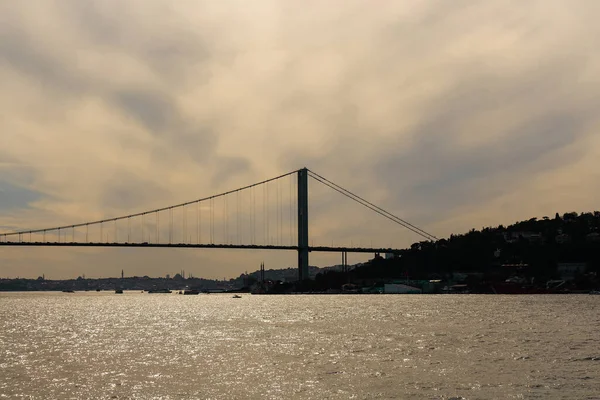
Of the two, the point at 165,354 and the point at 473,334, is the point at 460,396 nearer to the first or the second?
the point at 165,354

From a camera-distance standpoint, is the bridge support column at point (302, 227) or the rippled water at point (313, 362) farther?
the bridge support column at point (302, 227)

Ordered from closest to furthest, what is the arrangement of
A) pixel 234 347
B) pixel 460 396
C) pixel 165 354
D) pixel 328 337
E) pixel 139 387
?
pixel 460 396
pixel 139 387
pixel 165 354
pixel 234 347
pixel 328 337

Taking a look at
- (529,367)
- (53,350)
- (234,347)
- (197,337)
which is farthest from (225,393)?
(197,337)

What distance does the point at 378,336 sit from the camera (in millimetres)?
53812

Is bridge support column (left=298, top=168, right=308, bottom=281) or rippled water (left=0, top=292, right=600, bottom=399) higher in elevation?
bridge support column (left=298, top=168, right=308, bottom=281)

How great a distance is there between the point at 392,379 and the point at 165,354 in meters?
17.3

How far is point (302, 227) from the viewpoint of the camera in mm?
166875

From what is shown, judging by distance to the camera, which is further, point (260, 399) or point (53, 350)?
point (53, 350)

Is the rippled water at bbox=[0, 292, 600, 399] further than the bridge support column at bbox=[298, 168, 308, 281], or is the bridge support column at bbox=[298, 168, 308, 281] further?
the bridge support column at bbox=[298, 168, 308, 281]

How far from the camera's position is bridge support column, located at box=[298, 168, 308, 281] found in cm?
16438

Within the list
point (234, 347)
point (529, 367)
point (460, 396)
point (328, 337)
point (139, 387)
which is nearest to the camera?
point (460, 396)

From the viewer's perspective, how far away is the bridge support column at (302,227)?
164375 mm

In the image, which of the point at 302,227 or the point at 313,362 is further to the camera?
the point at 302,227

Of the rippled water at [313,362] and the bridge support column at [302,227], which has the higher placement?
the bridge support column at [302,227]
